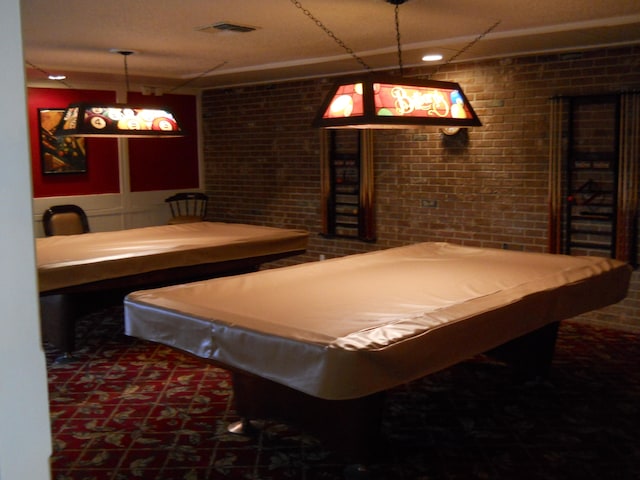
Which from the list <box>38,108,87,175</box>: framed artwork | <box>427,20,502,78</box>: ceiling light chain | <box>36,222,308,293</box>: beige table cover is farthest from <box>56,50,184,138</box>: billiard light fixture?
<box>427,20,502,78</box>: ceiling light chain

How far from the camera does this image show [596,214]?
17.8ft

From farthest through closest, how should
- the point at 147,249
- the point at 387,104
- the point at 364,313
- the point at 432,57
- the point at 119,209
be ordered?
the point at 119,209
the point at 432,57
the point at 147,249
the point at 387,104
the point at 364,313

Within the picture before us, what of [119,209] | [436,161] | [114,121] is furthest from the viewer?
[119,209]

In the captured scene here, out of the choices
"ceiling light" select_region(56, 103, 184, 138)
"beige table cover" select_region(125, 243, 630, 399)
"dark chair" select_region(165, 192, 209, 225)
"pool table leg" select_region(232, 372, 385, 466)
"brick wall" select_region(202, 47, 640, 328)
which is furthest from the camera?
"dark chair" select_region(165, 192, 209, 225)

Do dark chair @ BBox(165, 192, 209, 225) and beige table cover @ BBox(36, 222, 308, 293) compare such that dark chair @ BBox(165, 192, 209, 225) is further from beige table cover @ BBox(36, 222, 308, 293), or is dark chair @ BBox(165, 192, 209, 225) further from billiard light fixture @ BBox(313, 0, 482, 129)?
billiard light fixture @ BBox(313, 0, 482, 129)

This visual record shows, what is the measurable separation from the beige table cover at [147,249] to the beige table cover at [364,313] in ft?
4.21

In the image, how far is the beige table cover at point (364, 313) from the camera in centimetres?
241

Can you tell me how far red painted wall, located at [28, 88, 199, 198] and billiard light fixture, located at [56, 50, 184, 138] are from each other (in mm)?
2149

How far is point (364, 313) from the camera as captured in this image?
114 inches

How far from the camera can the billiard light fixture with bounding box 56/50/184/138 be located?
504 centimetres

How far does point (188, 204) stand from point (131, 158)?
917 millimetres

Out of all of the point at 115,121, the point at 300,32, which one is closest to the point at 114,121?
the point at 115,121

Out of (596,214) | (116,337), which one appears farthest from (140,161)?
(596,214)

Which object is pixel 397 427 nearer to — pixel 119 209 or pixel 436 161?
pixel 436 161
